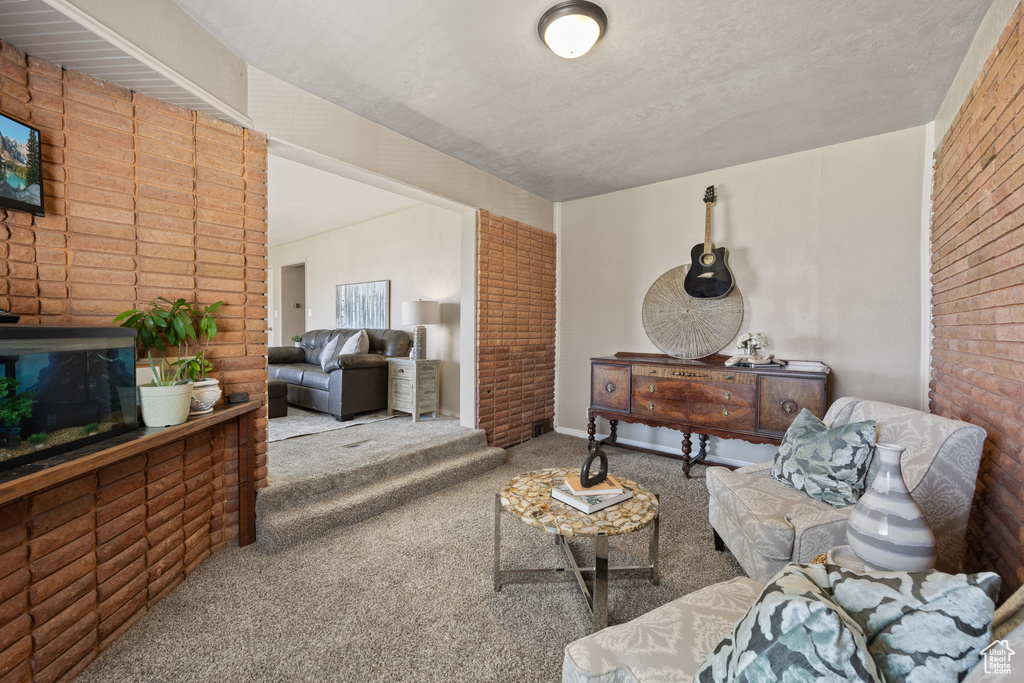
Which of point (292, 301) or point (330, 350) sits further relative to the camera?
point (292, 301)

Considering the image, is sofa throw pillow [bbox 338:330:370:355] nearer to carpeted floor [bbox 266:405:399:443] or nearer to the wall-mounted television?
carpeted floor [bbox 266:405:399:443]

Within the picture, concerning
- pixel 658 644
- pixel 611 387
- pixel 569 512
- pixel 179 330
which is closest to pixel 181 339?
pixel 179 330

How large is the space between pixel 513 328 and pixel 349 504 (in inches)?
85.5

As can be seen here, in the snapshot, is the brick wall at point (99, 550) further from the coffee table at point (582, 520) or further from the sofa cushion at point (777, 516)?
the sofa cushion at point (777, 516)

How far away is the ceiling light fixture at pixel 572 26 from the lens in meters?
1.78

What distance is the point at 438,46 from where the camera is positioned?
6.80 feet

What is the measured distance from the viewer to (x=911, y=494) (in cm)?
160

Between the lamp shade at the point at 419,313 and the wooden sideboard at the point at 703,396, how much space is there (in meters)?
1.81

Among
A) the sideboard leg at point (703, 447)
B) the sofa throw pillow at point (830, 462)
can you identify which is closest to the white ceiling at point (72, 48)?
the sofa throw pillow at point (830, 462)

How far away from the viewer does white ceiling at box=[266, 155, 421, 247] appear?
4.11 meters

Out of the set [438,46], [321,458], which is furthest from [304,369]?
[438,46]

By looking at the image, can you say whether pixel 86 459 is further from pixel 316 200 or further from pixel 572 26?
pixel 316 200

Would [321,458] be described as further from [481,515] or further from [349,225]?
[349,225]

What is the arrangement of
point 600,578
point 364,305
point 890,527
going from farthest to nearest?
point 364,305
point 600,578
point 890,527
